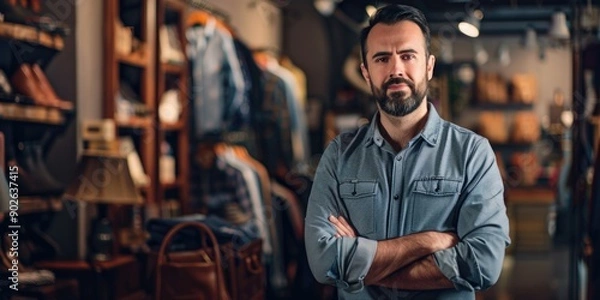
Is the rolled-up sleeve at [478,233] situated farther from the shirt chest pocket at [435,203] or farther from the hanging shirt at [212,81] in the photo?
the hanging shirt at [212,81]

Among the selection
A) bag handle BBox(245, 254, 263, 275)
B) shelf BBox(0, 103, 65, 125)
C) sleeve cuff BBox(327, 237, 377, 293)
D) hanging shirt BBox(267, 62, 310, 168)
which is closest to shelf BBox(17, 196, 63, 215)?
shelf BBox(0, 103, 65, 125)

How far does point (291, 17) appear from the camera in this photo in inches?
386

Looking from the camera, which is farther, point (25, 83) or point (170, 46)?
point (170, 46)

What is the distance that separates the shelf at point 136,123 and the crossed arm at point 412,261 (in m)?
3.27

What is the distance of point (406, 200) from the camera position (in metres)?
2.36

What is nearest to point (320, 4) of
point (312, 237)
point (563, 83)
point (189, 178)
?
point (189, 178)

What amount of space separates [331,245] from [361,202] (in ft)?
0.45

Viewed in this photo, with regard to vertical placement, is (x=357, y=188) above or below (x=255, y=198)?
above

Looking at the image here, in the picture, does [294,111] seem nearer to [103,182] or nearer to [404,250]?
[103,182]

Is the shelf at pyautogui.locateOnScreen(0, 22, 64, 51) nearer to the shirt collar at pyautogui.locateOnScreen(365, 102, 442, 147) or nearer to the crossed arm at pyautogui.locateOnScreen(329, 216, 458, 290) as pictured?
the shirt collar at pyautogui.locateOnScreen(365, 102, 442, 147)

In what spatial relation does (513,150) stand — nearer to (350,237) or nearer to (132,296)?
(132,296)

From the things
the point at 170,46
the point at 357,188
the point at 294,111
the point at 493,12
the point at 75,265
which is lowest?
the point at 75,265

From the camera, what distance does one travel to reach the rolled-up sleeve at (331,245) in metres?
2.33

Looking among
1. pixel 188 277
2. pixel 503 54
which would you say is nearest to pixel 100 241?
pixel 188 277
